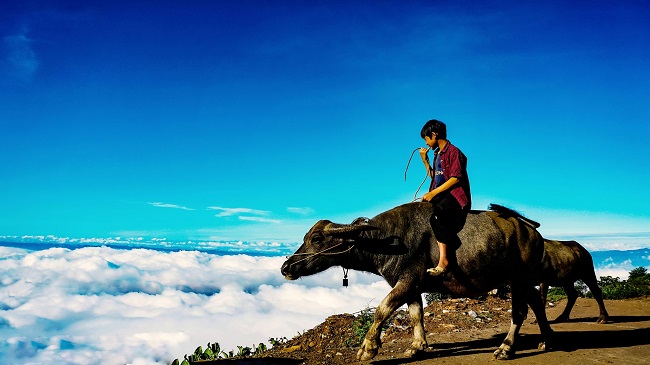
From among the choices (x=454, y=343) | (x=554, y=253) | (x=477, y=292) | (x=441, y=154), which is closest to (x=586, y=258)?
(x=554, y=253)

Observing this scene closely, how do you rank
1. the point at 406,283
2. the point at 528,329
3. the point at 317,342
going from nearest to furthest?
the point at 406,283 < the point at 528,329 < the point at 317,342

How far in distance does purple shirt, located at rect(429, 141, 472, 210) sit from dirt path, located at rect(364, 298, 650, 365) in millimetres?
2366

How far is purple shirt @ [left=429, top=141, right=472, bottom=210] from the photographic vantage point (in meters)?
6.91

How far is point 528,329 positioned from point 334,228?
541cm

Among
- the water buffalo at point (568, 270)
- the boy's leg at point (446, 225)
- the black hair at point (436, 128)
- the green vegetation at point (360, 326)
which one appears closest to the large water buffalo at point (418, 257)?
the boy's leg at point (446, 225)

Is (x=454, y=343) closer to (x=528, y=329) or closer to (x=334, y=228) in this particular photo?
(x=528, y=329)

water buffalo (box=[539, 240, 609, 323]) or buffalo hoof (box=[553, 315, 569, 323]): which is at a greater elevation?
water buffalo (box=[539, 240, 609, 323])

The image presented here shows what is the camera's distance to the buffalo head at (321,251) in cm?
721

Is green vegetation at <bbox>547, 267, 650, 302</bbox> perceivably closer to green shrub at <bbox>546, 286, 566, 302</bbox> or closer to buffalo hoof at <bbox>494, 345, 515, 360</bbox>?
green shrub at <bbox>546, 286, 566, 302</bbox>

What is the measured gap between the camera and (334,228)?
718 centimetres

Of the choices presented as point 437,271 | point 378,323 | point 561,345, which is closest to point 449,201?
point 437,271

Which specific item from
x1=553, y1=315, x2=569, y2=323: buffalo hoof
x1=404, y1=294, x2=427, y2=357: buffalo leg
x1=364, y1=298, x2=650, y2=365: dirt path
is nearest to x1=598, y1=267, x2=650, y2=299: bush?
x1=364, y1=298, x2=650, y2=365: dirt path

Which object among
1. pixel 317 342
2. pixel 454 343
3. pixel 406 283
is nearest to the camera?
pixel 406 283

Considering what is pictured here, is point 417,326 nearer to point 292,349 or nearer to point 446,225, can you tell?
point 446,225
